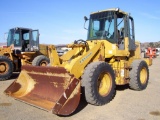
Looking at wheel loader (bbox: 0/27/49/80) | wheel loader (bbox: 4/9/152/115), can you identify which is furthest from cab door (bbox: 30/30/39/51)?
wheel loader (bbox: 4/9/152/115)

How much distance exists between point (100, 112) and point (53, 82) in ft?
5.06

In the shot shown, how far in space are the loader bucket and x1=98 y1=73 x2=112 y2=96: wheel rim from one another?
1.22 metres

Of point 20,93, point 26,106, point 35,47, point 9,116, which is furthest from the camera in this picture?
point 35,47

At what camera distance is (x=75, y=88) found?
511 cm

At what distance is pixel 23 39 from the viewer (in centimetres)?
1298

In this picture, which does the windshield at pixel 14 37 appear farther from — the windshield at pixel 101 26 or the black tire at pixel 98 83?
the black tire at pixel 98 83

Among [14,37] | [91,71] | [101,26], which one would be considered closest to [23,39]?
[14,37]

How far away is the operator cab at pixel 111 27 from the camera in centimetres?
724

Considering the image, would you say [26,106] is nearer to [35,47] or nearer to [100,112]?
[100,112]

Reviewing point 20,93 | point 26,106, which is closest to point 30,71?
point 20,93

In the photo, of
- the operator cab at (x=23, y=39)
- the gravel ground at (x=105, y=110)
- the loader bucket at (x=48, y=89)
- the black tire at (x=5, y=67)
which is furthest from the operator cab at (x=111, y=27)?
the operator cab at (x=23, y=39)

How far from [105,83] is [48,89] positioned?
1.70 meters

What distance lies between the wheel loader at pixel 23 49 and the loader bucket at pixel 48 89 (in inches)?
199

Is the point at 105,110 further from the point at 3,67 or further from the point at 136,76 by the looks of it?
the point at 3,67
